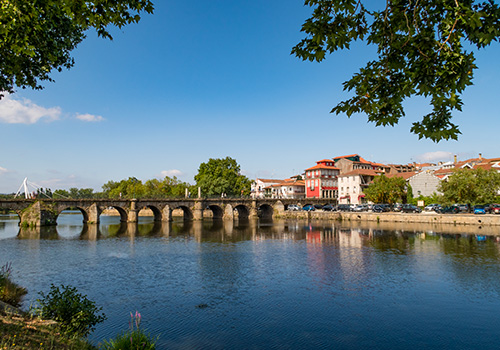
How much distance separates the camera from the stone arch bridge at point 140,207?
65438 millimetres

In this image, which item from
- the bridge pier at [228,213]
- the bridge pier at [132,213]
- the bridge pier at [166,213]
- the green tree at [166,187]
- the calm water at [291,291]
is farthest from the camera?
the green tree at [166,187]

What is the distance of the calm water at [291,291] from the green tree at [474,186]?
23488 millimetres

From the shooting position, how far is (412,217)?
65000 mm

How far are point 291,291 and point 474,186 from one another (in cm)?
5439

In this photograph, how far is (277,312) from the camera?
17.4 metres

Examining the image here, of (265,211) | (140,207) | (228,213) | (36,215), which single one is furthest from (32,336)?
(265,211)

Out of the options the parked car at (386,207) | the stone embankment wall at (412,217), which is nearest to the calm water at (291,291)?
the stone embankment wall at (412,217)

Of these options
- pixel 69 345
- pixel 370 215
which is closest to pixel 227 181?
pixel 370 215

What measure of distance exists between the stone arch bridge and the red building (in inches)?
234

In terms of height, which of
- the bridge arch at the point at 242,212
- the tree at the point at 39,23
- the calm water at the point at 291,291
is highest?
the tree at the point at 39,23

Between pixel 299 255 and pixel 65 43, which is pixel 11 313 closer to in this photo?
pixel 65 43

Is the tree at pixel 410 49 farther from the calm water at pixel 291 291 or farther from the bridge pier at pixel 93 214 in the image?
the bridge pier at pixel 93 214

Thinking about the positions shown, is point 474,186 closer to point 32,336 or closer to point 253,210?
point 253,210

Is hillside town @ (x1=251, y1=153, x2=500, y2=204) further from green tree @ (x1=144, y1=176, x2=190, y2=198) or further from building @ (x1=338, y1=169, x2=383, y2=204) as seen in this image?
green tree @ (x1=144, y1=176, x2=190, y2=198)
